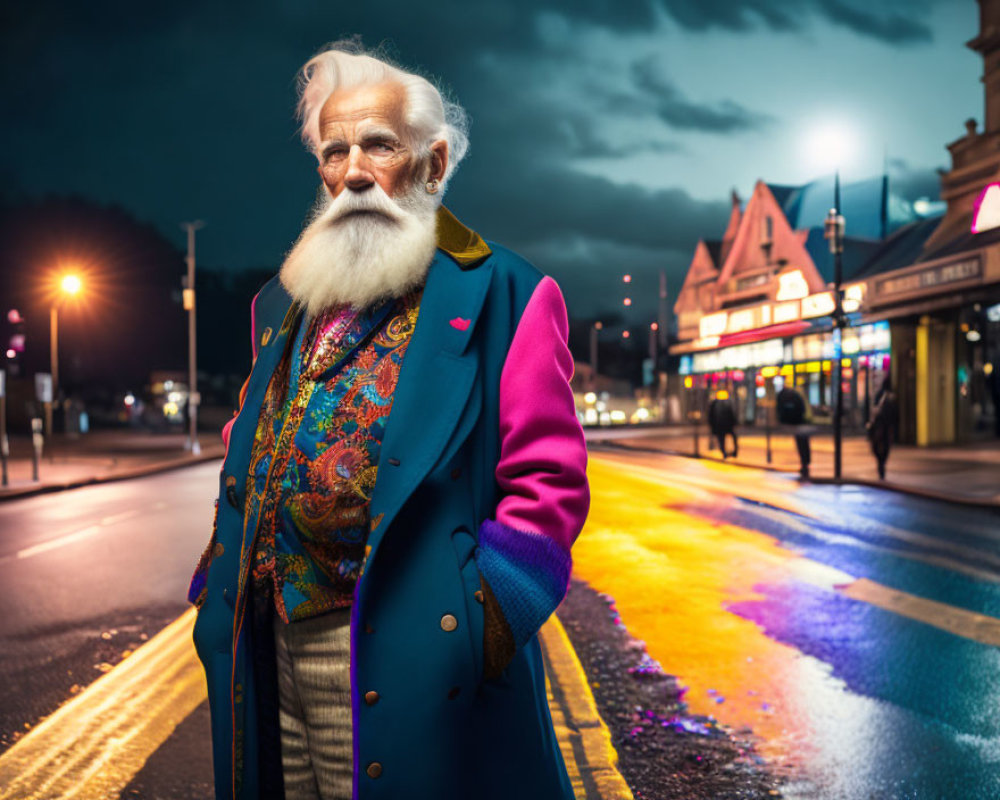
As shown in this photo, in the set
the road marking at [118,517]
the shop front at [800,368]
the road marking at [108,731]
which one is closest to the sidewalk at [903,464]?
the shop front at [800,368]

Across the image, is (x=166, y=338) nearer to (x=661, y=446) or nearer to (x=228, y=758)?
(x=661, y=446)

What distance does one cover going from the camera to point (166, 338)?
5441cm

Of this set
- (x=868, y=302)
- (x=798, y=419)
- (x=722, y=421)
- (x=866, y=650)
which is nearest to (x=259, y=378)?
(x=866, y=650)

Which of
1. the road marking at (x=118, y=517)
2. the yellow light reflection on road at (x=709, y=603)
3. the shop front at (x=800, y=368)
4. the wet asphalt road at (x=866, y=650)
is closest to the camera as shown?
the wet asphalt road at (x=866, y=650)

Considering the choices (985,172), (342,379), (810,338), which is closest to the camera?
(342,379)

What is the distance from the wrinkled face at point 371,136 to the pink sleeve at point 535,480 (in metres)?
0.46

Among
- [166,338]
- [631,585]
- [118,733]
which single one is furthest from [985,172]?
[166,338]

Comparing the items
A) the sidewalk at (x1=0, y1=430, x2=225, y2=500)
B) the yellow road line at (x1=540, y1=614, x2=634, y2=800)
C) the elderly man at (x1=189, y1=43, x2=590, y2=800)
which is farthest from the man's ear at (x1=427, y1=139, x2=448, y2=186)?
the sidewalk at (x1=0, y1=430, x2=225, y2=500)

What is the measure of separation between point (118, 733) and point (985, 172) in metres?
25.7

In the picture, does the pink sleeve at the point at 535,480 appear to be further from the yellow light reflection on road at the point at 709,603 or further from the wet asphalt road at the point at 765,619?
the yellow light reflection on road at the point at 709,603

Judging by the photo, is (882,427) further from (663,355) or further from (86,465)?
(663,355)

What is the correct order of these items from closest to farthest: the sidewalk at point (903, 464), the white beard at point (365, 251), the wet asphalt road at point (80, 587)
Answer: the white beard at point (365, 251) → the wet asphalt road at point (80, 587) → the sidewalk at point (903, 464)

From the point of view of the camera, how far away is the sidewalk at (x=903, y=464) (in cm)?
1478

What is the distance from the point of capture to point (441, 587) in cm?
164
